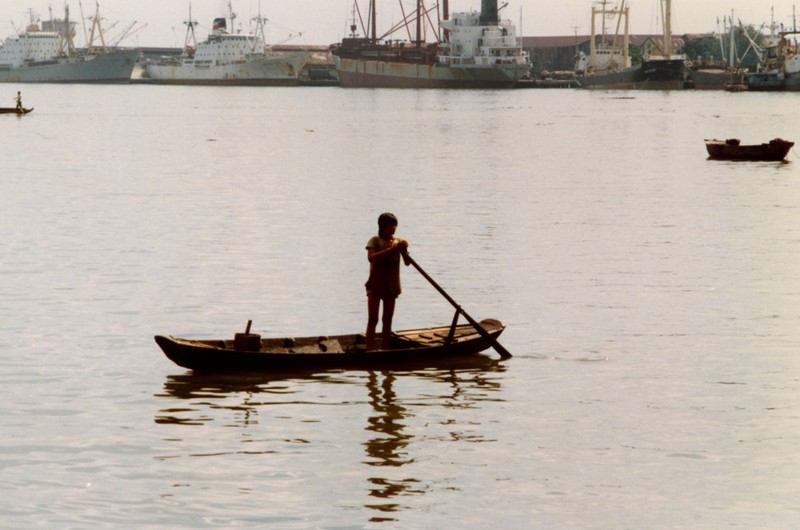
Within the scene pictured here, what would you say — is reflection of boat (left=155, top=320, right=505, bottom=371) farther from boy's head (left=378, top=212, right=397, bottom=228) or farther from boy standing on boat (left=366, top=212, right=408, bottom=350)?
boy's head (left=378, top=212, right=397, bottom=228)

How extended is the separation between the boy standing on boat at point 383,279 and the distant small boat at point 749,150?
154 ft

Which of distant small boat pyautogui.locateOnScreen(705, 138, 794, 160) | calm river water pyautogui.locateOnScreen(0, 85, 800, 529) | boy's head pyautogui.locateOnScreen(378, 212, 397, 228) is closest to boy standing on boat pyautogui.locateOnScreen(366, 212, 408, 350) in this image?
boy's head pyautogui.locateOnScreen(378, 212, 397, 228)

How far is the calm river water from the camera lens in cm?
1309

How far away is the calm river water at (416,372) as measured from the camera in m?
13.1

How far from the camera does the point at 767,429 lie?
15.6 meters

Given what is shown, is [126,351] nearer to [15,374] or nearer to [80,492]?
[15,374]

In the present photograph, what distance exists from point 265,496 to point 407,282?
14.8 meters

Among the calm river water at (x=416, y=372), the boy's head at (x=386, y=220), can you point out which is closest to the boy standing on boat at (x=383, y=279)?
the boy's head at (x=386, y=220)

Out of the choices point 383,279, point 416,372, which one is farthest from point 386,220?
point 416,372

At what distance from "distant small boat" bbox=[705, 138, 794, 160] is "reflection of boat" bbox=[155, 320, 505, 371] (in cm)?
4575

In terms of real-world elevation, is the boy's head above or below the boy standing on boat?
above

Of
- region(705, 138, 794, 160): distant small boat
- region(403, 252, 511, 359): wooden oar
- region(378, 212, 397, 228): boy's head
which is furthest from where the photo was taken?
region(705, 138, 794, 160): distant small boat

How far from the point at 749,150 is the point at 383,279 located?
48516 mm

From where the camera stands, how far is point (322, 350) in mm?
18391
